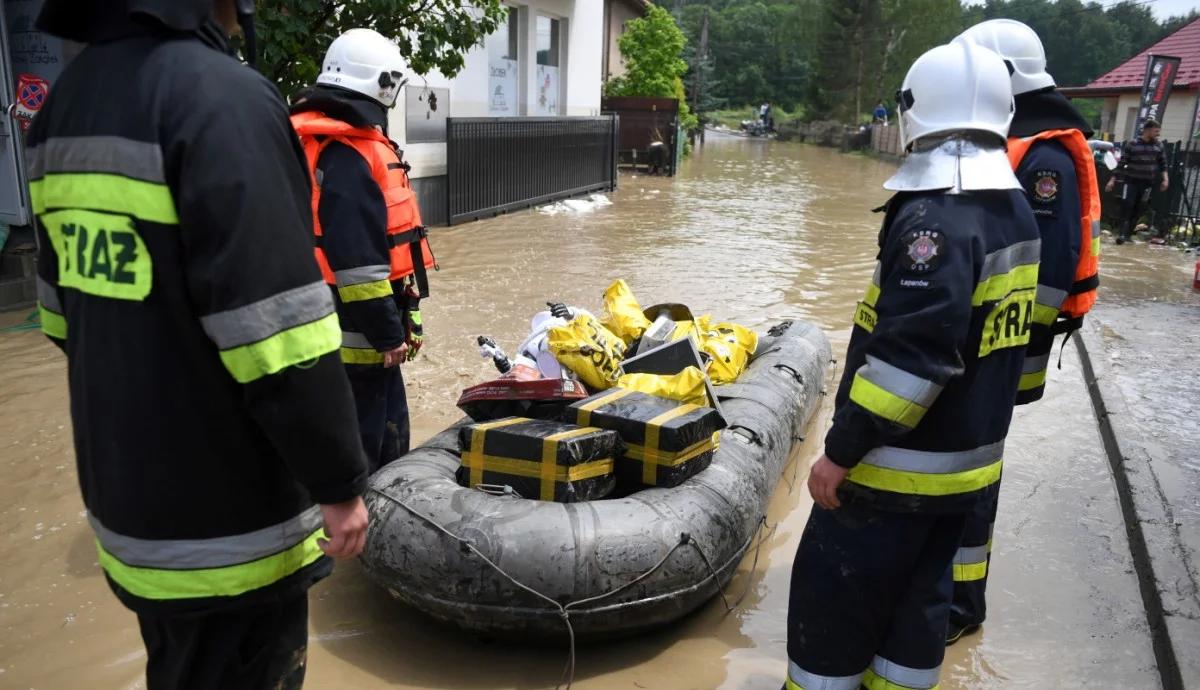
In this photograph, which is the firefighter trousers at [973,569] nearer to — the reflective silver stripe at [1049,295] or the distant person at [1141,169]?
the reflective silver stripe at [1049,295]

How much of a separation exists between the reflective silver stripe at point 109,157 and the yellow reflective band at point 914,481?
1814 millimetres

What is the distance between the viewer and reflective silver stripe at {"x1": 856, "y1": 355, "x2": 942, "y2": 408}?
223cm

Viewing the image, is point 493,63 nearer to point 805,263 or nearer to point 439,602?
point 805,263

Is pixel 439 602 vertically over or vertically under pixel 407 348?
under

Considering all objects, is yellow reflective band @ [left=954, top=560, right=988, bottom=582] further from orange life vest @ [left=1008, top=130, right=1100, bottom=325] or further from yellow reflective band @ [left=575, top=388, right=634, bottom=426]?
yellow reflective band @ [left=575, top=388, right=634, bottom=426]

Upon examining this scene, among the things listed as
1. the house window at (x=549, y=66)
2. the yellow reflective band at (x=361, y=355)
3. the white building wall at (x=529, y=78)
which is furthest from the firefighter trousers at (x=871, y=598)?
the house window at (x=549, y=66)

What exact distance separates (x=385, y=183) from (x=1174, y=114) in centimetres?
2583

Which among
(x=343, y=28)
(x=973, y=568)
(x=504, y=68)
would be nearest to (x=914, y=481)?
(x=973, y=568)

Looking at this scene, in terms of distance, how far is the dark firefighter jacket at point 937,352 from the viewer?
2.21m

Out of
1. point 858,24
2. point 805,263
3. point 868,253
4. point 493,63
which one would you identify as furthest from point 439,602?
point 858,24

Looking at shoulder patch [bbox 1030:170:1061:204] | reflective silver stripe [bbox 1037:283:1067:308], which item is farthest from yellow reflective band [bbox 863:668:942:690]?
shoulder patch [bbox 1030:170:1061:204]

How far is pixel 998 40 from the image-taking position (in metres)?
3.32

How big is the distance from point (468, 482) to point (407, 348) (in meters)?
0.60

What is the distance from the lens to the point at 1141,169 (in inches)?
511
